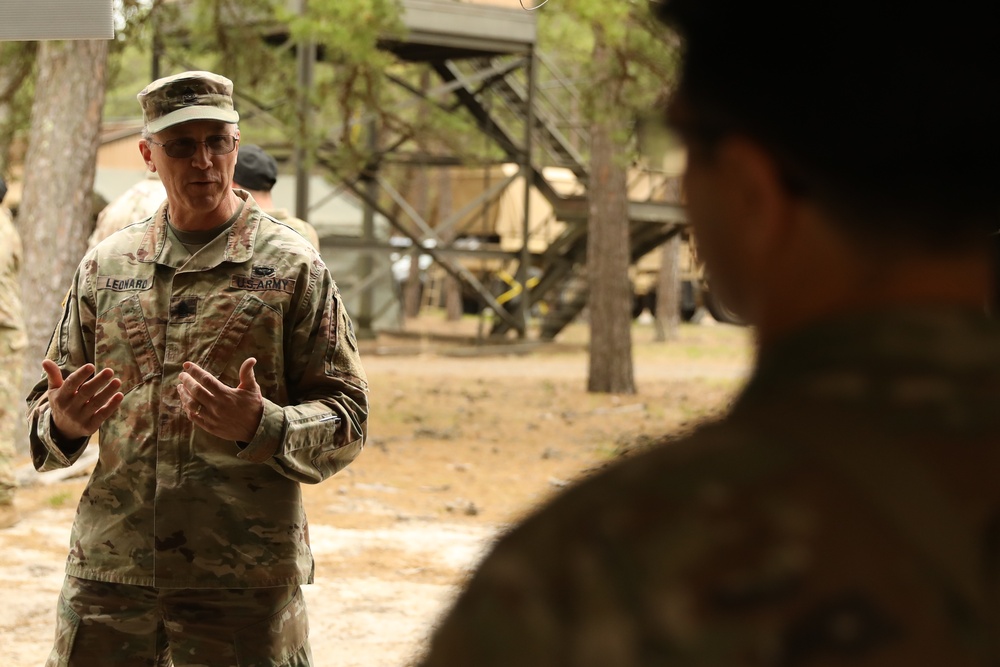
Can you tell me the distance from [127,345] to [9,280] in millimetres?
5371

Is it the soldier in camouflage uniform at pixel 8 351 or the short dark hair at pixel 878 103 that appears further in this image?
the soldier in camouflage uniform at pixel 8 351

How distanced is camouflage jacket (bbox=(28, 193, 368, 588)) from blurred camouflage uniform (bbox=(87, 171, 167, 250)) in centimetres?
355

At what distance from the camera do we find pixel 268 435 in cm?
297

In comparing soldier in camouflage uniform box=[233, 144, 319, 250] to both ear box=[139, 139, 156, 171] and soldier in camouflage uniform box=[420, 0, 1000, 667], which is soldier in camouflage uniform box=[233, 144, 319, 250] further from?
soldier in camouflage uniform box=[420, 0, 1000, 667]

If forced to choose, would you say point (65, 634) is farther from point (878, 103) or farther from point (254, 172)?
point (254, 172)

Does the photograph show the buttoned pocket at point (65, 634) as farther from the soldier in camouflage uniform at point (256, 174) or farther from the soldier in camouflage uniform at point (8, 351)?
the soldier in camouflage uniform at point (8, 351)

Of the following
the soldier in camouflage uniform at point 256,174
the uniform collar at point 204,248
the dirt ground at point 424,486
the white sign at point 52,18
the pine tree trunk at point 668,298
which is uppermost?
the white sign at point 52,18

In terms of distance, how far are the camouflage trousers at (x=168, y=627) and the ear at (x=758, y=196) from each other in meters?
2.35

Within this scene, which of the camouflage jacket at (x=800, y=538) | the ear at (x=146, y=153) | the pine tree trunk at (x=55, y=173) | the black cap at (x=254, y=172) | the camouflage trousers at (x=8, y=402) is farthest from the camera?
the pine tree trunk at (x=55, y=173)

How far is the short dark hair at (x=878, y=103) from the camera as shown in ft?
3.04

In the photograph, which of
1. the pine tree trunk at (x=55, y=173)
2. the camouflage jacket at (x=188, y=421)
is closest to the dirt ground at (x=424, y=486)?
the camouflage jacket at (x=188, y=421)

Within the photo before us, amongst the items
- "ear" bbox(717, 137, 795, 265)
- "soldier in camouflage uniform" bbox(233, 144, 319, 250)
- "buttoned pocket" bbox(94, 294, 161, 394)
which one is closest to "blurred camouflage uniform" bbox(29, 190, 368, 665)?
"buttoned pocket" bbox(94, 294, 161, 394)

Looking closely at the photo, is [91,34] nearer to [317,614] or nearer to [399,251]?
[317,614]

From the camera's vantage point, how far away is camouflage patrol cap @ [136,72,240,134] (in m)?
3.25
